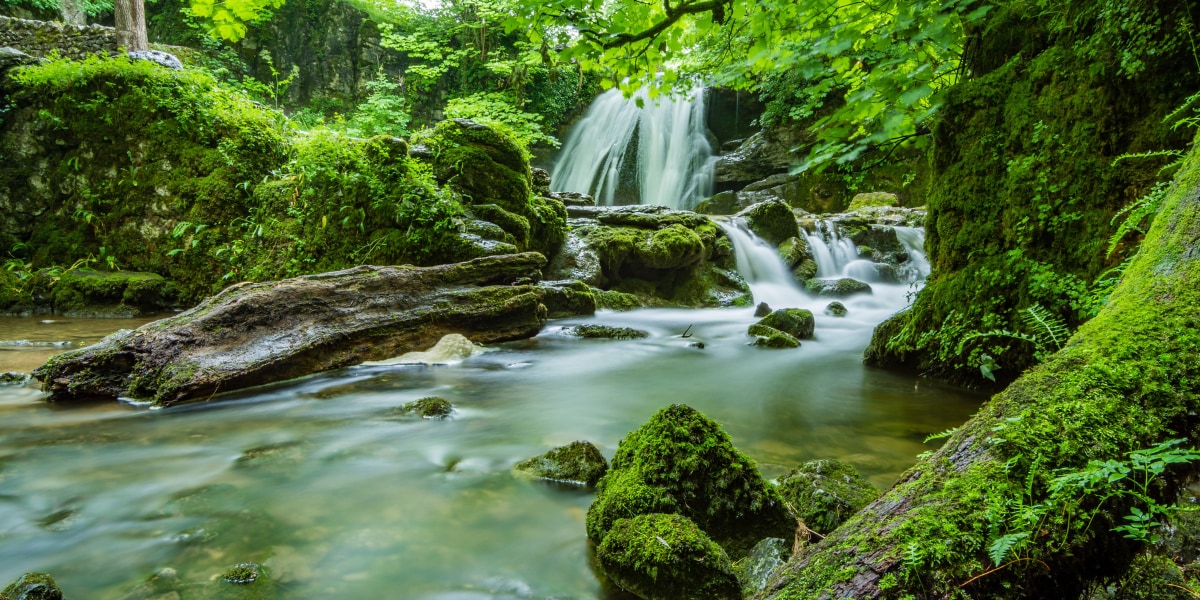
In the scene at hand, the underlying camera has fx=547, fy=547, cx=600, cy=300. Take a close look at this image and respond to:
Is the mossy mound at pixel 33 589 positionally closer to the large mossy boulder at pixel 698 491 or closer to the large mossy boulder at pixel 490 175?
the large mossy boulder at pixel 698 491

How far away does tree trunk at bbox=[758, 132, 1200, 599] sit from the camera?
0.95m

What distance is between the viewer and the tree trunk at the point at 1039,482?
3.11 feet

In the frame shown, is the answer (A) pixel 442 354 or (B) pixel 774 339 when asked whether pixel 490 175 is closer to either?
(A) pixel 442 354

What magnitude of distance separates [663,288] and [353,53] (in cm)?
2340

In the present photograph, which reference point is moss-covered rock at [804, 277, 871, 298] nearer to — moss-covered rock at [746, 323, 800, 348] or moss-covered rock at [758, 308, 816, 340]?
moss-covered rock at [758, 308, 816, 340]

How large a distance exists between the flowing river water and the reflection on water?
0.5 inches

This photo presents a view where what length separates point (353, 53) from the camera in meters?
26.7

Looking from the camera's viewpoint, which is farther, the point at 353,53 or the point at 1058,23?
the point at 353,53

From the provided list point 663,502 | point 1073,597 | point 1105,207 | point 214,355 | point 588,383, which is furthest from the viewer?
point 588,383

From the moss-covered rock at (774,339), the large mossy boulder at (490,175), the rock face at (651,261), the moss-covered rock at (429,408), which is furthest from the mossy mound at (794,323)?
the moss-covered rock at (429,408)

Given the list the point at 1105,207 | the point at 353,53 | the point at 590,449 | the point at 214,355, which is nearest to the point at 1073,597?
the point at 590,449

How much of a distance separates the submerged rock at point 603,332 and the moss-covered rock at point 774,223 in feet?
22.8

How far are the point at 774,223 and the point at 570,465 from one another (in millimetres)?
11831

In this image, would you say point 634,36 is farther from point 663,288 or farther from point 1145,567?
point 663,288
